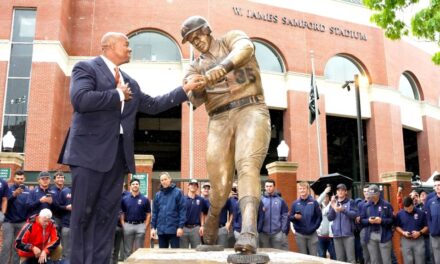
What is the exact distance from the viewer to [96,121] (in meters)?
3.86

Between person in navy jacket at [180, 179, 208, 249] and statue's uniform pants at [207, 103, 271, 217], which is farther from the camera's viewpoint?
person in navy jacket at [180, 179, 208, 249]

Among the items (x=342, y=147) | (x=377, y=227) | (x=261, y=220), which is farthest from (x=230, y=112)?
(x=342, y=147)

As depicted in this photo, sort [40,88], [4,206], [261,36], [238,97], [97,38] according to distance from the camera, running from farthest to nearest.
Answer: [261,36] < [97,38] < [40,88] < [4,206] < [238,97]

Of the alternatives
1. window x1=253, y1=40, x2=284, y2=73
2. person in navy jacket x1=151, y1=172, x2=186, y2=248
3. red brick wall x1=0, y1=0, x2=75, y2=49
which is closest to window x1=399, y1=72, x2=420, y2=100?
window x1=253, y1=40, x2=284, y2=73

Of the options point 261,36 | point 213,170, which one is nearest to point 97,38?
point 261,36

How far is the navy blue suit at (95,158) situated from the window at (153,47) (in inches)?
875

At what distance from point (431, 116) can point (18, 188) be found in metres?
30.2

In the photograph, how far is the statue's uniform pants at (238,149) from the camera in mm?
5016

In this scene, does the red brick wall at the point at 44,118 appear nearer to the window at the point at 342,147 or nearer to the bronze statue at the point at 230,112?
the window at the point at 342,147

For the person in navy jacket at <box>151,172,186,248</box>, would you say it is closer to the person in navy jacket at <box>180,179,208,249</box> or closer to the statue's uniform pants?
the person in navy jacket at <box>180,179,208,249</box>

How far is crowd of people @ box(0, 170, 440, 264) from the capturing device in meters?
11.0

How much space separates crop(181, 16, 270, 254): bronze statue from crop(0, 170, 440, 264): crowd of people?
218 inches

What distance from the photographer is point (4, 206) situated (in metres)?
10.8

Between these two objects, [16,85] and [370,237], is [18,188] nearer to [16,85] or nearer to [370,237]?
[370,237]
